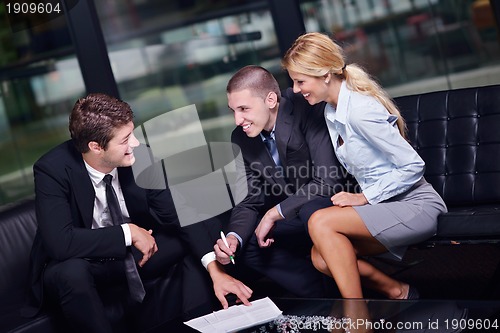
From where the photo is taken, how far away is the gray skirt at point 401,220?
315cm

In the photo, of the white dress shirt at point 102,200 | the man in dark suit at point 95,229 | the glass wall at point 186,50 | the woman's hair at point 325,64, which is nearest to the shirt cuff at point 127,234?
the man in dark suit at point 95,229

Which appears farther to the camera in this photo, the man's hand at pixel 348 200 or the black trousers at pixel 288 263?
the black trousers at pixel 288 263

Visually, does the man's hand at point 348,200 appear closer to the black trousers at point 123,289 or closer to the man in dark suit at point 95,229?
the man in dark suit at point 95,229

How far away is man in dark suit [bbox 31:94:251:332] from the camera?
3283 millimetres

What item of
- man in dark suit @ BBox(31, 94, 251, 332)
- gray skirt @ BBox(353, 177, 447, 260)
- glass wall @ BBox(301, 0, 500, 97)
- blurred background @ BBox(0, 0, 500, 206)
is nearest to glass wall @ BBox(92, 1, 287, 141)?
blurred background @ BBox(0, 0, 500, 206)

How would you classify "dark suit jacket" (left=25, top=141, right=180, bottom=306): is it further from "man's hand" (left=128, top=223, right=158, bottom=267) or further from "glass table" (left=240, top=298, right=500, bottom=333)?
"glass table" (left=240, top=298, right=500, bottom=333)

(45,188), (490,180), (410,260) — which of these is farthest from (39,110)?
(490,180)

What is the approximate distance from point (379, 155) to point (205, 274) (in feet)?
2.95

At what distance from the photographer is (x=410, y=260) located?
429 cm


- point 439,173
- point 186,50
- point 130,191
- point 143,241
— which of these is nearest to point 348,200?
point 439,173

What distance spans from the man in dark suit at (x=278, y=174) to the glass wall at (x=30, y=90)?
1877 mm

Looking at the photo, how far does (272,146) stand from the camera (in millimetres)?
3568

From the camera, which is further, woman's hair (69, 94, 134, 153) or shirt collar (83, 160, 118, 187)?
shirt collar (83, 160, 118, 187)

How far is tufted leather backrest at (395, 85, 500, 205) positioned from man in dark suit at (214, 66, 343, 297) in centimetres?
47
